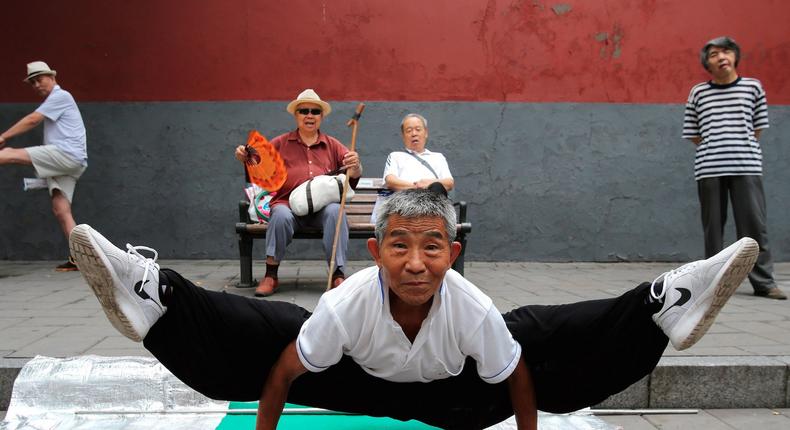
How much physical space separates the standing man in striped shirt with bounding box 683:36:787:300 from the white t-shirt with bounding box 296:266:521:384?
138 inches

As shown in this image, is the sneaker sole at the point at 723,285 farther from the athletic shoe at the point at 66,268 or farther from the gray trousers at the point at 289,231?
the athletic shoe at the point at 66,268

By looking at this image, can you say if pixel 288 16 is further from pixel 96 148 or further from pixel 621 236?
pixel 621 236

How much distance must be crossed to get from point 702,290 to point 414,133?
3435 millimetres

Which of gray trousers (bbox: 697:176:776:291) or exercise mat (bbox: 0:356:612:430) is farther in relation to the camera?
gray trousers (bbox: 697:176:776:291)

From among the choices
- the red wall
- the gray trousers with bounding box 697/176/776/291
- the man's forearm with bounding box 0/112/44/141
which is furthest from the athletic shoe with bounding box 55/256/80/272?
the gray trousers with bounding box 697/176/776/291

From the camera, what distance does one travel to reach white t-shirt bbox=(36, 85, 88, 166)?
621cm

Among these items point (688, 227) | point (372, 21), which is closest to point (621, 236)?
point (688, 227)

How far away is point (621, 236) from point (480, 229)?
4.93ft

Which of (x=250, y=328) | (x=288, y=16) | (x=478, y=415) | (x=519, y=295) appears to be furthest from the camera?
(x=288, y=16)

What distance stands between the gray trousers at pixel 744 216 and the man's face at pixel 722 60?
2.57 feet

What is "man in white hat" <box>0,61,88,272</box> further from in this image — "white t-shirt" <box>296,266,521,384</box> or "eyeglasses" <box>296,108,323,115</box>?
"white t-shirt" <box>296,266,521,384</box>

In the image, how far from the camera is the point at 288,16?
7098mm

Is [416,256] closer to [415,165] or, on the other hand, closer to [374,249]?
[374,249]

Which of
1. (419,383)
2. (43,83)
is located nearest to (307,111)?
(43,83)
